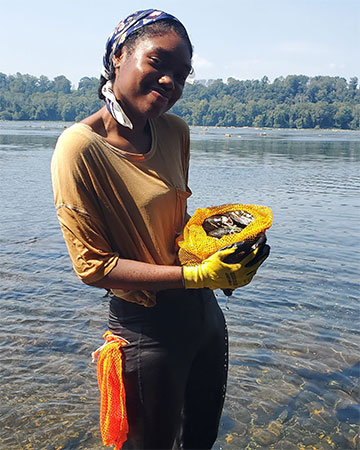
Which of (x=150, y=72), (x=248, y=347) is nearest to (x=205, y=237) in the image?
(x=150, y=72)

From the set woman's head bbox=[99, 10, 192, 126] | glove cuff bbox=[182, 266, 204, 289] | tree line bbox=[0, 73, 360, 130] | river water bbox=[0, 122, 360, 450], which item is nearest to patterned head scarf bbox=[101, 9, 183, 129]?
woman's head bbox=[99, 10, 192, 126]

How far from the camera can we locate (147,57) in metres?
2.20

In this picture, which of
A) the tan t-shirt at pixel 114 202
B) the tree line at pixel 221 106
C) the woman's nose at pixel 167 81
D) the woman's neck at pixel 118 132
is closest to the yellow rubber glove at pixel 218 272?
the tan t-shirt at pixel 114 202

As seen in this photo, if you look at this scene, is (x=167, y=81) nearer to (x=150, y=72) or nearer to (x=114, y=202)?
(x=150, y=72)

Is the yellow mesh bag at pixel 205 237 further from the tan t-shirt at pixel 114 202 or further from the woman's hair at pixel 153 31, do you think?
the woman's hair at pixel 153 31

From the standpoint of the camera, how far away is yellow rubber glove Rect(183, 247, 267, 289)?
2262 mm

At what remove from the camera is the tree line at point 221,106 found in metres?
152

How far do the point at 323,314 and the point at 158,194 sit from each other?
5.53 m

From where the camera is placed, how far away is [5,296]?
7.69 meters

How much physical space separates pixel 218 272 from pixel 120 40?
3.49 feet

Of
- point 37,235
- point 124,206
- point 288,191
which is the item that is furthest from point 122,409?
point 288,191

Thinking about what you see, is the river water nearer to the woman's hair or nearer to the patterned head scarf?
the patterned head scarf

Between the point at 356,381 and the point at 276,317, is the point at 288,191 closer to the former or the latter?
the point at 276,317

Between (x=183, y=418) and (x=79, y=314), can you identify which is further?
(x=79, y=314)
